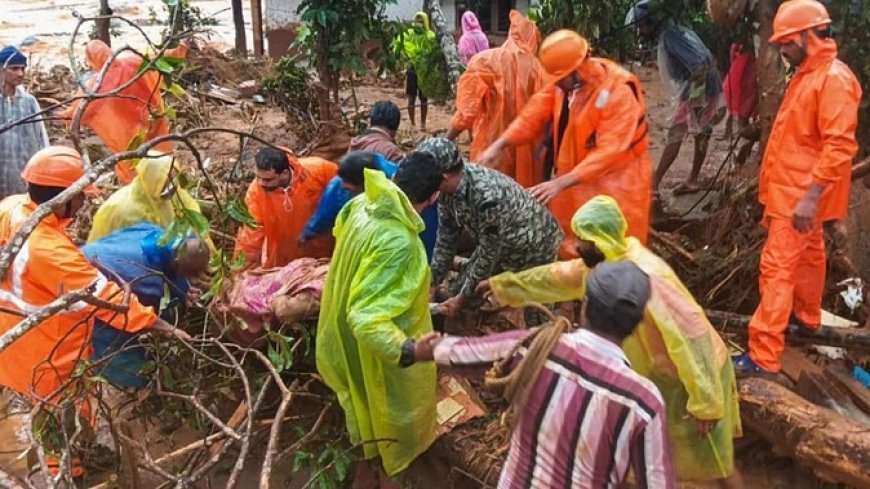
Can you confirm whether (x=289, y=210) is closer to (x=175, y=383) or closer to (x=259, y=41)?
(x=175, y=383)

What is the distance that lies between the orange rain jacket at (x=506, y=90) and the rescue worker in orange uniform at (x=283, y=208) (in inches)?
50.8

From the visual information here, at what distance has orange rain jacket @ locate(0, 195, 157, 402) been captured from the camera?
339 cm

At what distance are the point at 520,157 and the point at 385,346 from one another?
2706 millimetres

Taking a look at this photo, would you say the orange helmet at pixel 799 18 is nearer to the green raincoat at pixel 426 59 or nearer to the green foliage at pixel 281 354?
the green foliage at pixel 281 354

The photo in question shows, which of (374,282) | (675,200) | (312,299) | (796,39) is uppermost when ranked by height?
(796,39)

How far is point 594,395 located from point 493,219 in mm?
1548

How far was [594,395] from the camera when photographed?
7.00ft

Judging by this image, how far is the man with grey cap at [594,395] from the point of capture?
7.00ft

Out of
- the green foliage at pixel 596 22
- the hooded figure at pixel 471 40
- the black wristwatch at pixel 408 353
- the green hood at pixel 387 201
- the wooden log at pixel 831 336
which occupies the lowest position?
the wooden log at pixel 831 336

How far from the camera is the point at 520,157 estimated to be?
208 inches

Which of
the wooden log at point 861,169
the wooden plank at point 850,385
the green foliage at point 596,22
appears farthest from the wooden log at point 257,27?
the wooden plank at point 850,385

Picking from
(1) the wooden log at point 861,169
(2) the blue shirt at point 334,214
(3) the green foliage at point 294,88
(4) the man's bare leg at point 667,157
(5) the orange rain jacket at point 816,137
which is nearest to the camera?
(5) the orange rain jacket at point 816,137

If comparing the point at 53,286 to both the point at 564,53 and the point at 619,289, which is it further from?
the point at 564,53

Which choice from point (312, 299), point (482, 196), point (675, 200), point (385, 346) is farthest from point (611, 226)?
point (675, 200)
